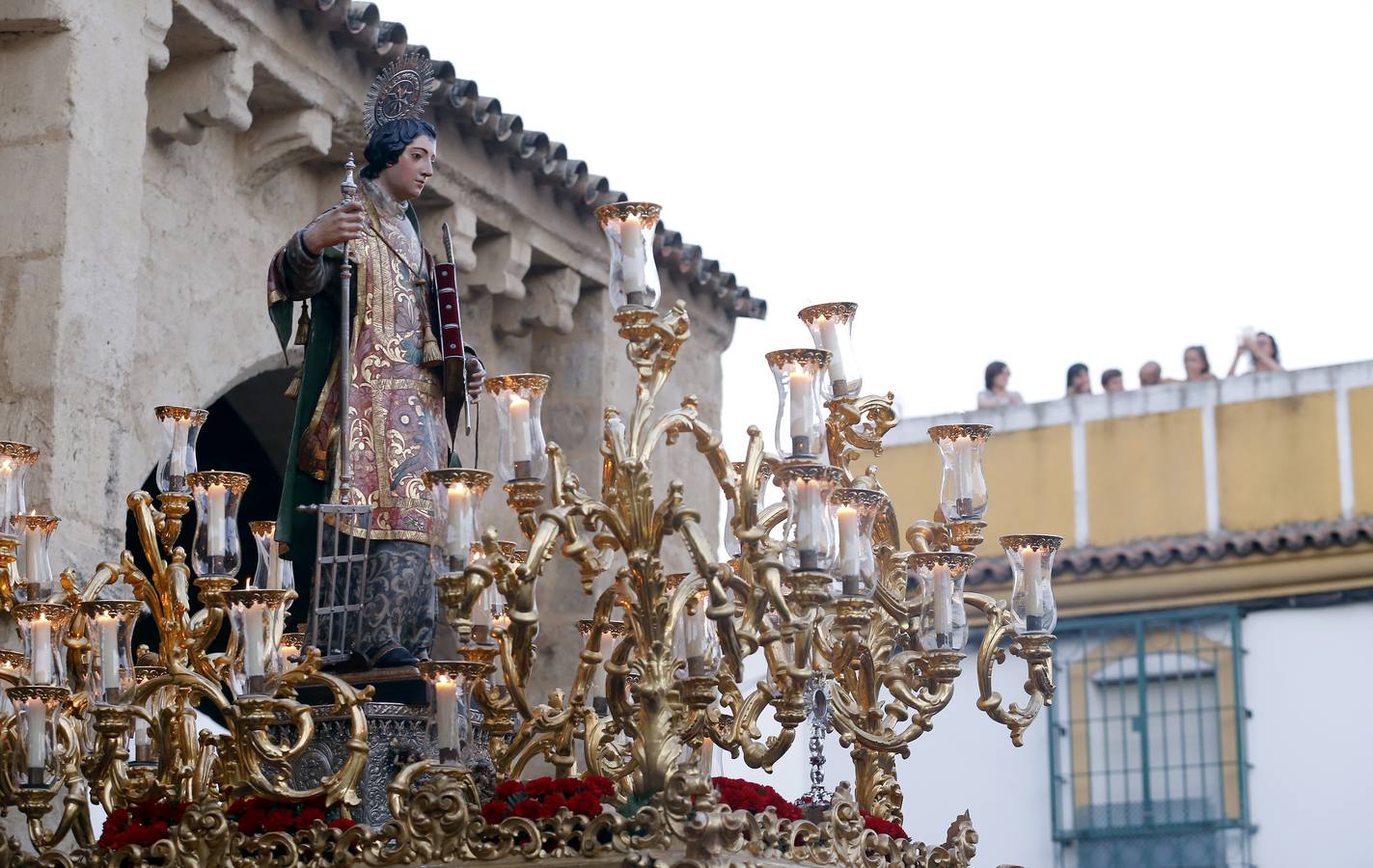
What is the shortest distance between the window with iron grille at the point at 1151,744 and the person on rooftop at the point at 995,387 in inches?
75.3

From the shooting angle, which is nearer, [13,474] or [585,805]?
[585,805]

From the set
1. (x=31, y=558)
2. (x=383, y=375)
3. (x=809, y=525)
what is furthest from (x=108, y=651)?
(x=809, y=525)

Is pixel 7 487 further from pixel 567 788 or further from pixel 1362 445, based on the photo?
pixel 1362 445

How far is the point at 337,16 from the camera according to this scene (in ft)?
31.4

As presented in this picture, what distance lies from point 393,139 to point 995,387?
10729mm

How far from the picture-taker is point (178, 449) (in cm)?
755

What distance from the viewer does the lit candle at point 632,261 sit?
21.8ft

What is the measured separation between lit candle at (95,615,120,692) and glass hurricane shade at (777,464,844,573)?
76.6 inches

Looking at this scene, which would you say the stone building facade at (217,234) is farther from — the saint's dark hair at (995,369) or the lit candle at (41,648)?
the saint's dark hair at (995,369)

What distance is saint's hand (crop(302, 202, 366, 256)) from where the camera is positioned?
7.30m

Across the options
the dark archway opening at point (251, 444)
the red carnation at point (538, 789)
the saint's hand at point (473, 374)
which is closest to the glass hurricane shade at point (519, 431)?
the red carnation at point (538, 789)

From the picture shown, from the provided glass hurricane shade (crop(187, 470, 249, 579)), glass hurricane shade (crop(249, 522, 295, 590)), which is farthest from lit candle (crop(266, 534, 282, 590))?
glass hurricane shade (crop(187, 470, 249, 579))

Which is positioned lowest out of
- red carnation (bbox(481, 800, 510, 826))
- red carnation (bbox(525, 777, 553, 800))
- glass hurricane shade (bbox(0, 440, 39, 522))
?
red carnation (bbox(481, 800, 510, 826))

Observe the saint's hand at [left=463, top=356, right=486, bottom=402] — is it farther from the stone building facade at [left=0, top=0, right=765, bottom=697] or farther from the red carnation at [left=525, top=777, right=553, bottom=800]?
the red carnation at [left=525, top=777, right=553, bottom=800]
